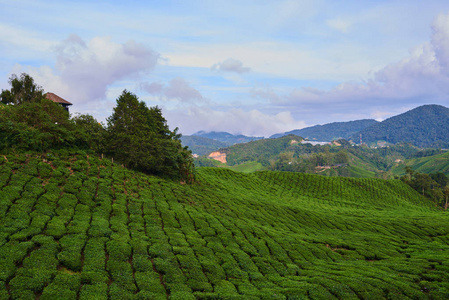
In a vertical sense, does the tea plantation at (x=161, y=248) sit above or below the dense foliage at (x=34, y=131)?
below

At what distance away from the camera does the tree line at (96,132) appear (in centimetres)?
3063

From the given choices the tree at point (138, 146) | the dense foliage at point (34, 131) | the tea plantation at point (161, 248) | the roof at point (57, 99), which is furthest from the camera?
the roof at point (57, 99)

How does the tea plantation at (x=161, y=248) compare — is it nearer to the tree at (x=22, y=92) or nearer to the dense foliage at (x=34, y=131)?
the dense foliage at (x=34, y=131)

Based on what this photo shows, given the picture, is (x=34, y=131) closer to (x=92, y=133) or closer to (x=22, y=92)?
(x=92, y=133)

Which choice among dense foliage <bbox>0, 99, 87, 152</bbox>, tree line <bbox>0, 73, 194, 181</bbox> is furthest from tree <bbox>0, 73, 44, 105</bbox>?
dense foliage <bbox>0, 99, 87, 152</bbox>

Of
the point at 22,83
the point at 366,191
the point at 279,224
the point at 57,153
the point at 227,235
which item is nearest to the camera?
the point at 227,235

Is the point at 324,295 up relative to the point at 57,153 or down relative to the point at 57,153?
down

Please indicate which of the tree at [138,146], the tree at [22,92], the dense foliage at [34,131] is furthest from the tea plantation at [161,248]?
the tree at [22,92]

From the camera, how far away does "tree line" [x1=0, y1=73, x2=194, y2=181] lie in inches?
1206

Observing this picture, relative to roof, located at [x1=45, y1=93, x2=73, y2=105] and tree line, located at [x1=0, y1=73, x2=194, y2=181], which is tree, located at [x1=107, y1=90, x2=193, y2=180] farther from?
roof, located at [x1=45, y1=93, x2=73, y2=105]

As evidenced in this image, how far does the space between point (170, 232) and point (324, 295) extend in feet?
48.2

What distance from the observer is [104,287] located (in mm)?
15047

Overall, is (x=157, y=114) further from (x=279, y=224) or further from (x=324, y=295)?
(x=324, y=295)

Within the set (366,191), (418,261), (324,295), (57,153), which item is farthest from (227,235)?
(366,191)
